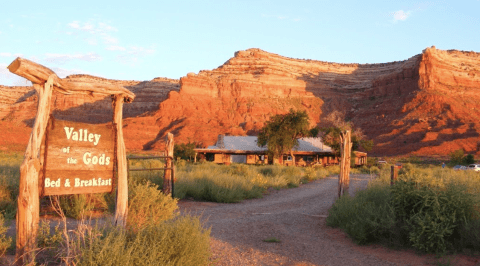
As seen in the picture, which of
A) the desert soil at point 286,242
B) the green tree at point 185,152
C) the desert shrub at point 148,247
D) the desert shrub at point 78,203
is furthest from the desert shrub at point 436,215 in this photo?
the green tree at point 185,152

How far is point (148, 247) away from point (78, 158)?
1.65 meters

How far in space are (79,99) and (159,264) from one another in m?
119

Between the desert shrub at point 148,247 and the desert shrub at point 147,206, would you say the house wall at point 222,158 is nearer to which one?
the desert shrub at point 147,206

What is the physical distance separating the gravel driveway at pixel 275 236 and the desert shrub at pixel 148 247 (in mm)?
870

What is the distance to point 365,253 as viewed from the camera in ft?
23.9

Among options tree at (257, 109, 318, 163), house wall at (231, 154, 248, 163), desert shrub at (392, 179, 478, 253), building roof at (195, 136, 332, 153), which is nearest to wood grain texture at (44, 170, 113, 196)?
desert shrub at (392, 179, 478, 253)

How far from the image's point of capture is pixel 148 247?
4.42 metres

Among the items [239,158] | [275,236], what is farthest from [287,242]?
[239,158]

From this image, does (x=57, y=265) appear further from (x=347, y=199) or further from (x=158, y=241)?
(x=347, y=199)

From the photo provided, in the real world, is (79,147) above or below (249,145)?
above

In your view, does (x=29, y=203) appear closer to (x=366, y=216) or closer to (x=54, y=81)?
(x=54, y=81)

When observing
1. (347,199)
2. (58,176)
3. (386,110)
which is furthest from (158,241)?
(386,110)

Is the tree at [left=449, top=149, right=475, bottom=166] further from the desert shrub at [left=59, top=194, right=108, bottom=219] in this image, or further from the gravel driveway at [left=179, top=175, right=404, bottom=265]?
the desert shrub at [left=59, top=194, right=108, bottom=219]

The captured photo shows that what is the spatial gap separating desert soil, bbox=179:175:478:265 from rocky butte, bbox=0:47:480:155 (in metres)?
55.3
